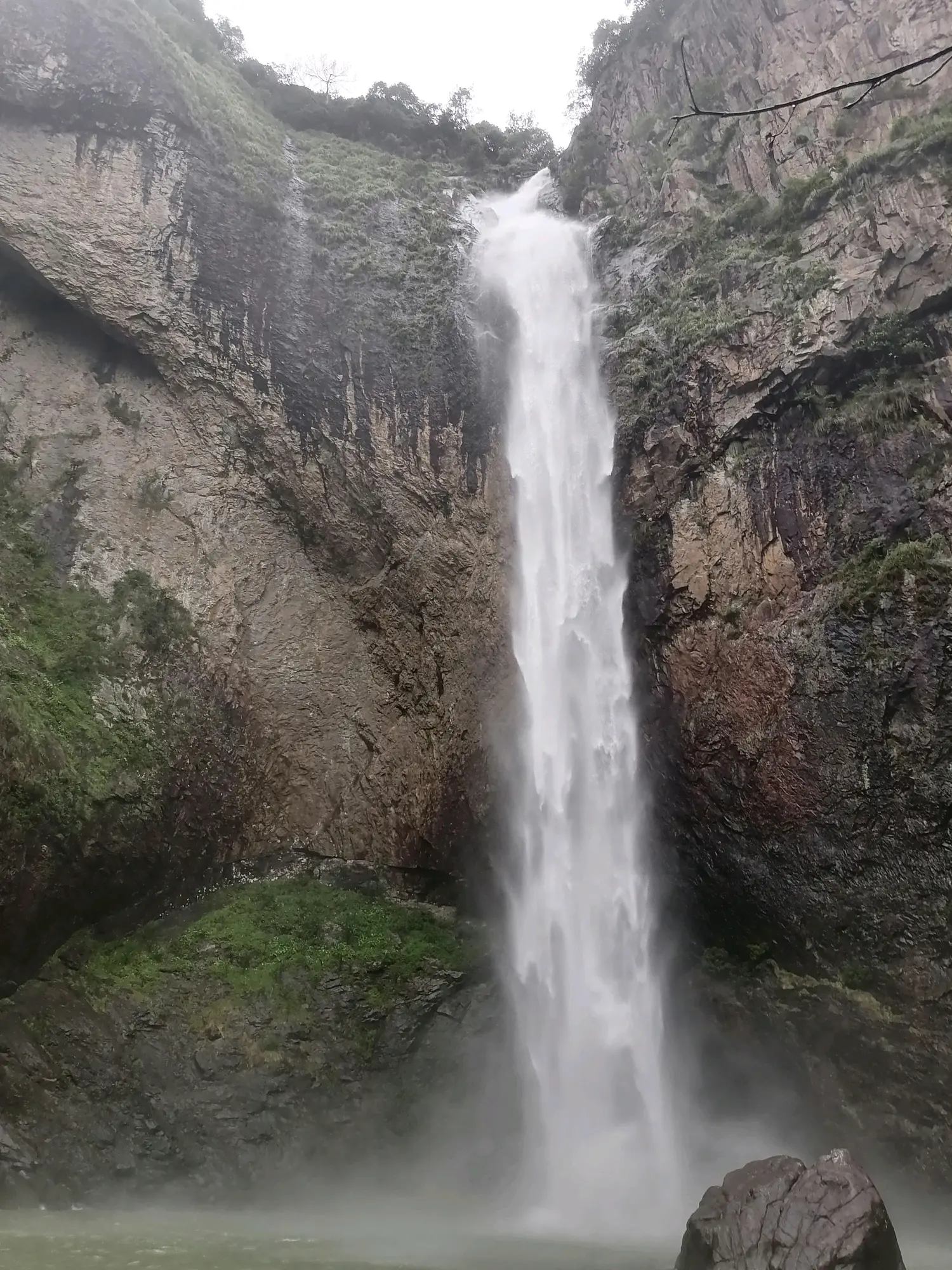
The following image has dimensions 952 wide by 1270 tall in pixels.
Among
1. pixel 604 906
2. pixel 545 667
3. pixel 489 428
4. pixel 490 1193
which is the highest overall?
pixel 489 428

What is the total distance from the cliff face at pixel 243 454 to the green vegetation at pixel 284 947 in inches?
35.2

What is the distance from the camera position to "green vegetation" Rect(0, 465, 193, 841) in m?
10.5

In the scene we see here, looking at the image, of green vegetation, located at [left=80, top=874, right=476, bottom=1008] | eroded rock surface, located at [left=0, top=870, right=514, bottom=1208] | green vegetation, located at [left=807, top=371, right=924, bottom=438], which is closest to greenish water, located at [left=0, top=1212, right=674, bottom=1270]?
eroded rock surface, located at [left=0, top=870, right=514, bottom=1208]

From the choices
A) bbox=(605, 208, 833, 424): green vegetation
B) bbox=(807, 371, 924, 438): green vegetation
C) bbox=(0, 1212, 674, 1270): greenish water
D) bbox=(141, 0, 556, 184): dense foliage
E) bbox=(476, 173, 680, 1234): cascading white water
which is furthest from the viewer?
bbox=(141, 0, 556, 184): dense foliage

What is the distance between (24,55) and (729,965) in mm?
18305

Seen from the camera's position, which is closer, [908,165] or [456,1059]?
[456,1059]

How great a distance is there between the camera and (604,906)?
12438 millimetres

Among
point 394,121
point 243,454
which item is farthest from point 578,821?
point 394,121

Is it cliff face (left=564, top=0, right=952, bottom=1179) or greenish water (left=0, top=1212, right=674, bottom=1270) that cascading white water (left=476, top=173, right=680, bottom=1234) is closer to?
cliff face (left=564, top=0, right=952, bottom=1179)

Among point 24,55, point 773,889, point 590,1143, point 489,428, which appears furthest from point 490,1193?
point 24,55

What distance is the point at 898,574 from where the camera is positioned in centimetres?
1108

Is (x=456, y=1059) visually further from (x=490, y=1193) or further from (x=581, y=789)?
(x=581, y=789)

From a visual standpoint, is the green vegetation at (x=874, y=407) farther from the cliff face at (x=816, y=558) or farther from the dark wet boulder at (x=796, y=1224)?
the dark wet boulder at (x=796, y=1224)

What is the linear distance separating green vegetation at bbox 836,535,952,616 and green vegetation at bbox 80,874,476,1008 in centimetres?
749
